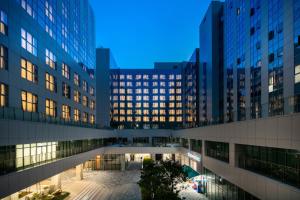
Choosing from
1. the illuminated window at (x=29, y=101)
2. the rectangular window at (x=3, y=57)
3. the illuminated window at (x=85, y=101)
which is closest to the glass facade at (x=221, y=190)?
the illuminated window at (x=29, y=101)

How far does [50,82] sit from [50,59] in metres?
3.25

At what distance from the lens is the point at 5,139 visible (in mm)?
18594

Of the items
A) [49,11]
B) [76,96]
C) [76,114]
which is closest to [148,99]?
[76,114]

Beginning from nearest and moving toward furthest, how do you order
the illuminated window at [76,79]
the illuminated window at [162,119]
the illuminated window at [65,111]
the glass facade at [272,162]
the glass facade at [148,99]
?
the glass facade at [272,162] → the illuminated window at [65,111] → the illuminated window at [76,79] → the glass facade at [148,99] → the illuminated window at [162,119]

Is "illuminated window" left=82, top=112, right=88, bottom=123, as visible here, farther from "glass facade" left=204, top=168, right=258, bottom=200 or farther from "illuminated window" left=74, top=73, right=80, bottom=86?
"glass facade" left=204, top=168, right=258, bottom=200

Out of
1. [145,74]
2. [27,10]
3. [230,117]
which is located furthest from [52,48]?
[145,74]

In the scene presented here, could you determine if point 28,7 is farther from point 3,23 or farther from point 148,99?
point 148,99

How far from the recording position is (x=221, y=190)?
28781 millimetres

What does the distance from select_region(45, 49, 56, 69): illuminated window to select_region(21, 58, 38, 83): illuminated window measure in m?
4.21

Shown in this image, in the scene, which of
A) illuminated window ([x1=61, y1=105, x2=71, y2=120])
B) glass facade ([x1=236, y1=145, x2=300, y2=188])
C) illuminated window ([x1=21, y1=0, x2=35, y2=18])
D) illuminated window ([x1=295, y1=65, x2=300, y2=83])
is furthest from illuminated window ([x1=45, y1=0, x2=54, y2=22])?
illuminated window ([x1=295, y1=65, x2=300, y2=83])

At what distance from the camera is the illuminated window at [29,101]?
29.3m

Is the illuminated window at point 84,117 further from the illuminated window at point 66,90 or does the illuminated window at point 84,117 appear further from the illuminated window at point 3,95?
the illuminated window at point 3,95

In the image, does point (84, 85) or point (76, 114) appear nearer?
point (76, 114)

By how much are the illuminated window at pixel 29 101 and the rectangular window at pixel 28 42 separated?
200 inches
